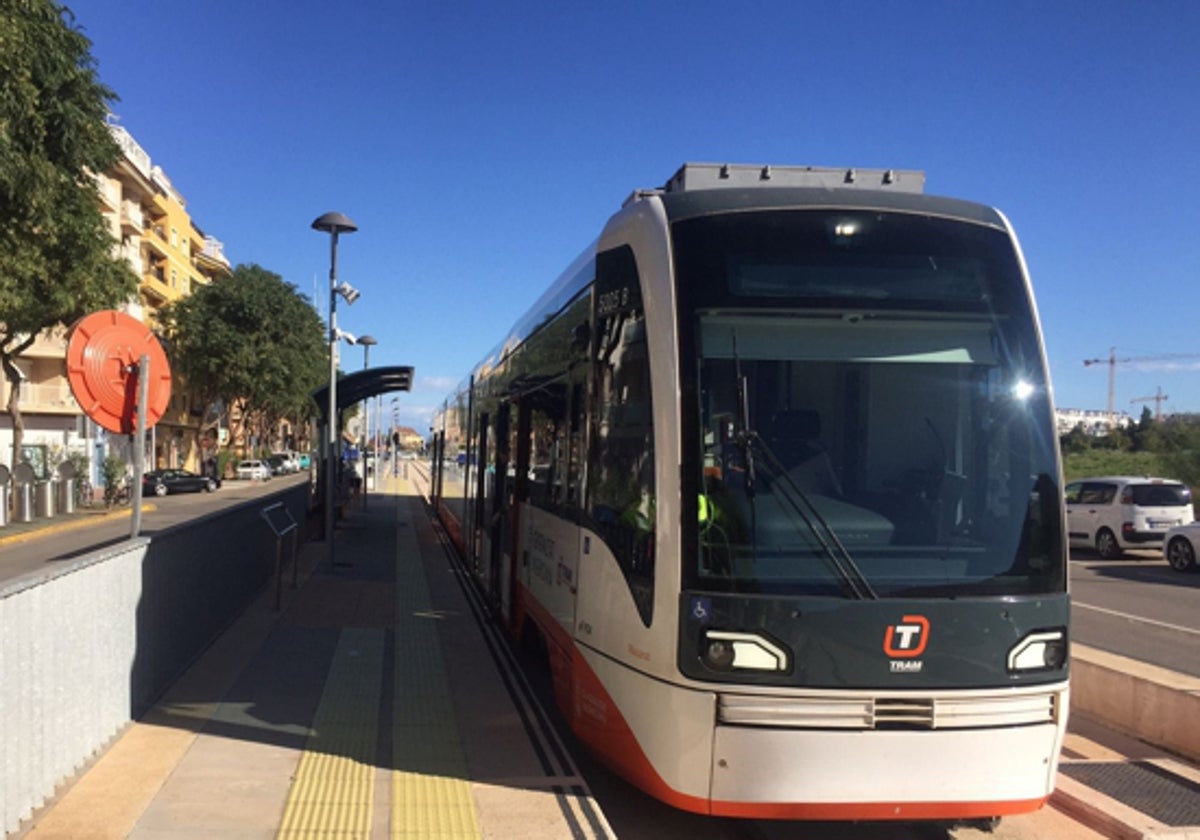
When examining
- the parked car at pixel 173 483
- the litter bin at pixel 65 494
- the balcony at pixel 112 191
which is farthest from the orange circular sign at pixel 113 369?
the balcony at pixel 112 191

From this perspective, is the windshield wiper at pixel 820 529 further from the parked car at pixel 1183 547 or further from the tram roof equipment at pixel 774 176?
the parked car at pixel 1183 547

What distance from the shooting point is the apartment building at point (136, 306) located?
4706cm

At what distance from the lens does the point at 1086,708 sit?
7352 millimetres

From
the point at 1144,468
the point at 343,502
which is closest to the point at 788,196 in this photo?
the point at 343,502

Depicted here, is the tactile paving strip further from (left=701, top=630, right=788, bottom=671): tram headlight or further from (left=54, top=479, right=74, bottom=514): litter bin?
(left=54, top=479, right=74, bottom=514): litter bin

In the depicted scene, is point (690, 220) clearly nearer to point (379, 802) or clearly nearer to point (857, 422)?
point (857, 422)

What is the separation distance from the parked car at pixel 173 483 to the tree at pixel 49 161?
21852 mm

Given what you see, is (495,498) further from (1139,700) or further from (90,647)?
(1139,700)

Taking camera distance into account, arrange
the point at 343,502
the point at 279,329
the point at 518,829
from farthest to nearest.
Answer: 1. the point at 279,329
2. the point at 343,502
3. the point at 518,829

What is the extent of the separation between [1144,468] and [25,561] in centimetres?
4384

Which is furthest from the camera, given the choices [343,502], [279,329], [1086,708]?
[279,329]

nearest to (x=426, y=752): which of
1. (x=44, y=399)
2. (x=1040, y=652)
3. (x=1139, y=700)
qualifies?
(x=1040, y=652)

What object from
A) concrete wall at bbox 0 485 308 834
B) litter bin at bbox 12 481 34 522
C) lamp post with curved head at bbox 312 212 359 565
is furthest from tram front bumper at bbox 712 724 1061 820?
litter bin at bbox 12 481 34 522

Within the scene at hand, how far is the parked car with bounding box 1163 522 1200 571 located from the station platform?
14.7 m
